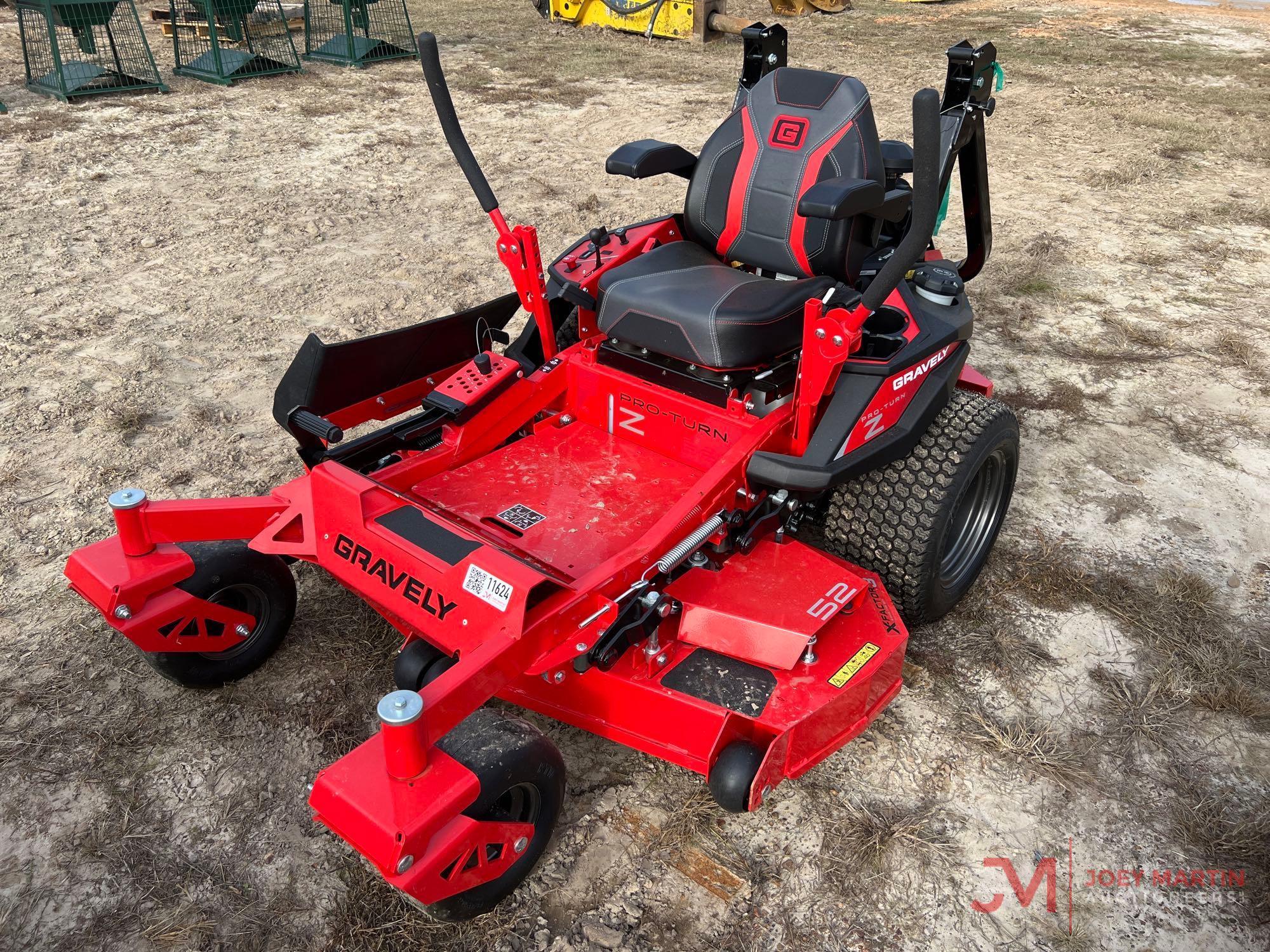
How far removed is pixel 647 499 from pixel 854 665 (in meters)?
0.88

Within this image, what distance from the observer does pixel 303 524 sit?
2768mm

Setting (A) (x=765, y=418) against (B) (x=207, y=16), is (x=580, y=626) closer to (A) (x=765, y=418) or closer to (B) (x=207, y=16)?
(A) (x=765, y=418)

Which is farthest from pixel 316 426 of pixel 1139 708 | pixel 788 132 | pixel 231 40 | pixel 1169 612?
pixel 231 40

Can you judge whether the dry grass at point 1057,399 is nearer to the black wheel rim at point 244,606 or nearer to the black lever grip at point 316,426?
the black lever grip at point 316,426

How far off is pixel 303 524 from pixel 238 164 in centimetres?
597

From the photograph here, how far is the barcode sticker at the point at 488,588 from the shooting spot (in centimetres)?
234

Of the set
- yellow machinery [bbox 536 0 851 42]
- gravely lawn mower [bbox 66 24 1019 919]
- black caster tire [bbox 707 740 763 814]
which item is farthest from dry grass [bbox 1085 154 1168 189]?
black caster tire [bbox 707 740 763 814]

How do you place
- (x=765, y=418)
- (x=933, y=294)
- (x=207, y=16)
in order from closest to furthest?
(x=765, y=418), (x=933, y=294), (x=207, y=16)

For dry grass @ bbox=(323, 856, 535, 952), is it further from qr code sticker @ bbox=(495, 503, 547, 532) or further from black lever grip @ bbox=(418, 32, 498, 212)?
black lever grip @ bbox=(418, 32, 498, 212)

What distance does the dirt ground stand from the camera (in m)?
2.43

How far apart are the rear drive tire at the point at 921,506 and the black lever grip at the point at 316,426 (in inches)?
63.1

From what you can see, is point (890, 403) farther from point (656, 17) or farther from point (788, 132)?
point (656, 17)

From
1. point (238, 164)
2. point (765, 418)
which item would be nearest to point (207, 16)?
point (238, 164)

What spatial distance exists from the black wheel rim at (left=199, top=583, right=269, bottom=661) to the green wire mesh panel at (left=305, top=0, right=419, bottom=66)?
9.49 meters
